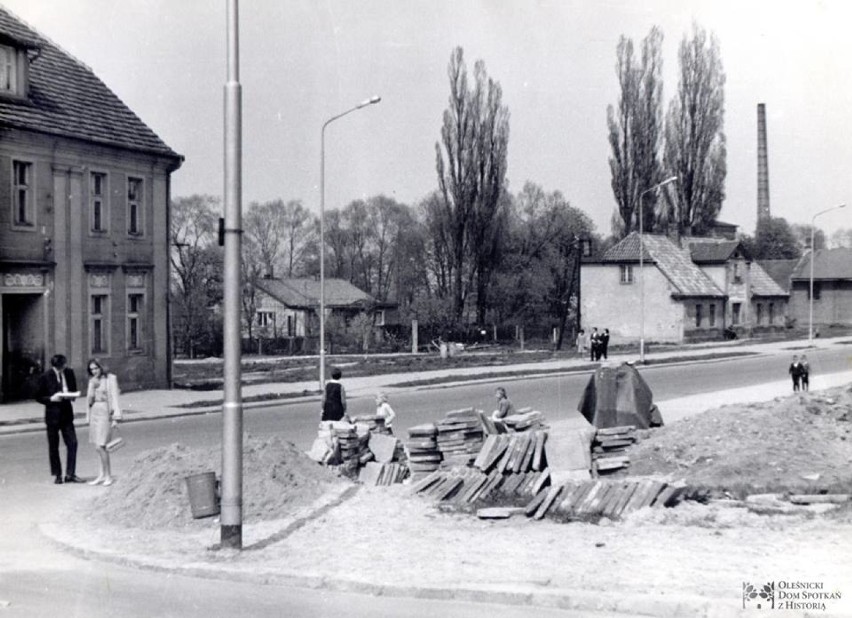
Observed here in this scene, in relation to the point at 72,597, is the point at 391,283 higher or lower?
higher

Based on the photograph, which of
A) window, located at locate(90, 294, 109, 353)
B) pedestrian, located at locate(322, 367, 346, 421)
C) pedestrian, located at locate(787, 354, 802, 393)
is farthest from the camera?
window, located at locate(90, 294, 109, 353)

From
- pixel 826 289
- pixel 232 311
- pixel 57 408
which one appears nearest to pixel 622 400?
pixel 57 408

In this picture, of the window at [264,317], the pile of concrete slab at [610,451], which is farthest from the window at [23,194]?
the window at [264,317]

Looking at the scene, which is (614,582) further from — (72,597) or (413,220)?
(413,220)

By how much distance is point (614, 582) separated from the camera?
7688 millimetres

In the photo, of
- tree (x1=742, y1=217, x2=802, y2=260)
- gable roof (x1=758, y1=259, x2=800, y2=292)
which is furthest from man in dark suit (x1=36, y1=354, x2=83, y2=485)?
tree (x1=742, y1=217, x2=802, y2=260)

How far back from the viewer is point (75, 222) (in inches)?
1045

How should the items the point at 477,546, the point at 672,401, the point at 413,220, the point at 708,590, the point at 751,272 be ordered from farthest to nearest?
the point at 413,220 < the point at 751,272 < the point at 672,401 < the point at 477,546 < the point at 708,590

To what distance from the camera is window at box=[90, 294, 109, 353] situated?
2731 centimetres

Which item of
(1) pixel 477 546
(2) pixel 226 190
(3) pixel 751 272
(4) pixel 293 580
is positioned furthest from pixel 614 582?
(3) pixel 751 272

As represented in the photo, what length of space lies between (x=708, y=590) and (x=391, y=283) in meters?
74.1

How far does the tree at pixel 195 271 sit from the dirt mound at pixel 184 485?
140 feet

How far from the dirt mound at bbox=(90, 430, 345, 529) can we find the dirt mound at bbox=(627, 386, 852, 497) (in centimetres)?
432

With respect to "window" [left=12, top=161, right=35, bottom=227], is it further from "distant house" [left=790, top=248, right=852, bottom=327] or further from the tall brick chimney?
"distant house" [left=790, top=248, right=852, bottom=327]
